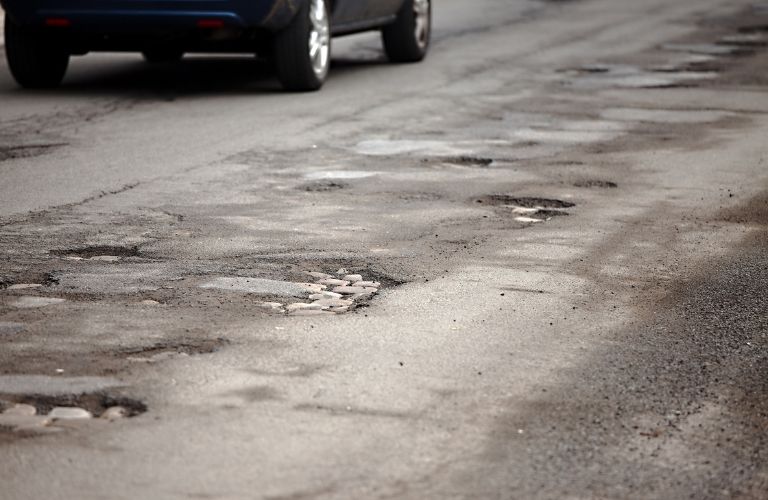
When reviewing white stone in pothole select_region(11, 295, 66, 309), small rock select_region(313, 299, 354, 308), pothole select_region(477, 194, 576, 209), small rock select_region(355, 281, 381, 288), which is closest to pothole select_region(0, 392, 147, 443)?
white stone in pothole select_region(11, 295, 66, 309)

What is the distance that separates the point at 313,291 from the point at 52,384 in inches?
57.5

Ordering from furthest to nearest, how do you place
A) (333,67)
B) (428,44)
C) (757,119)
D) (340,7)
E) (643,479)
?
1. (428,44)
2. (333,67)
3. (340,7)
4. (757,119)
5. (643,479)

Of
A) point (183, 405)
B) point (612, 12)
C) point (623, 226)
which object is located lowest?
point (612, 12)

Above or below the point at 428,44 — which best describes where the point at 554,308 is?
above

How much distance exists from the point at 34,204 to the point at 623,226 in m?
2.96

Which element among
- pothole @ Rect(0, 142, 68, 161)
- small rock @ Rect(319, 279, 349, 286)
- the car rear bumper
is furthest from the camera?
the car rear bumper

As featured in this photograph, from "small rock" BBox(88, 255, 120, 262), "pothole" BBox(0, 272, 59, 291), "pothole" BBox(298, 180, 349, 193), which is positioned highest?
"pothole" BBox(0, 272, 59, 291)

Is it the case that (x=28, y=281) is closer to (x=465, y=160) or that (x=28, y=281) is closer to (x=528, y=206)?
(x=528, y=206)

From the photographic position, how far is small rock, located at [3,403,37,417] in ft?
14.2

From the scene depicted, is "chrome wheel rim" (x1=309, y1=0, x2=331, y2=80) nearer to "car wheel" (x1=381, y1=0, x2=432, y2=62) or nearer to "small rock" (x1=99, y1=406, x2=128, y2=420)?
"car wheel" (x1=381, y1=0, x2=432, y2=62)

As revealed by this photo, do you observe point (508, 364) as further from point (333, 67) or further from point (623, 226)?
point (333, 67)

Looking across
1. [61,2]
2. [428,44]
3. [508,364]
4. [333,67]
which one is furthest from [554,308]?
[428,44]

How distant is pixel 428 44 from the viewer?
15891 mm

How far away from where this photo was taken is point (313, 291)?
5.83m
